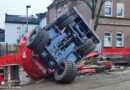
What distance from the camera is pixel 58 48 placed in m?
8.18

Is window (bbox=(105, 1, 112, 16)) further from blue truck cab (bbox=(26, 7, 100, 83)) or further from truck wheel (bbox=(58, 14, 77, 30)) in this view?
truck wheel (bbox=(58, 14, 77, 30))

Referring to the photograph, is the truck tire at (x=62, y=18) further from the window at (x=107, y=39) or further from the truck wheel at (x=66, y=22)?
the window at (x=107, y=39)

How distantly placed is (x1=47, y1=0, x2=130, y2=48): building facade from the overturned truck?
1376cm

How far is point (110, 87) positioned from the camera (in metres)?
7.06

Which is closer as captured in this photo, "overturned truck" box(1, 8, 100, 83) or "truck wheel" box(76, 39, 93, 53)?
"overturned truck" box(1, 8, 100, 83)

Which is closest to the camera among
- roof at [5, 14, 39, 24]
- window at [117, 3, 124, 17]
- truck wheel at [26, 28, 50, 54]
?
truck wheel at [26, 28, 50, 54]

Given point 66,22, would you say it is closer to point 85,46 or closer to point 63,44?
point 63,44

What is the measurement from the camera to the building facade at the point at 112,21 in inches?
891

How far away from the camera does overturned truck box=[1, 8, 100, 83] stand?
7379mm

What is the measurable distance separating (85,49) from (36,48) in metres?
2.13

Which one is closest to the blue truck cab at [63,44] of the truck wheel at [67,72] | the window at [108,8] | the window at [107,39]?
the truck wheel at [67,72]

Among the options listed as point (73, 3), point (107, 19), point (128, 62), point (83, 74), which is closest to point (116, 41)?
point (107, 19)

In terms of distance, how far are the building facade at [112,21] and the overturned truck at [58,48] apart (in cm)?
1376

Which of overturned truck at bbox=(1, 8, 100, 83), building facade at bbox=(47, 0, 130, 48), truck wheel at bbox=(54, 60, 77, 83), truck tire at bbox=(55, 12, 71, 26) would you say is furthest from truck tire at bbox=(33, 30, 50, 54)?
building facade at bbox=(47, 0, 130, 48)
